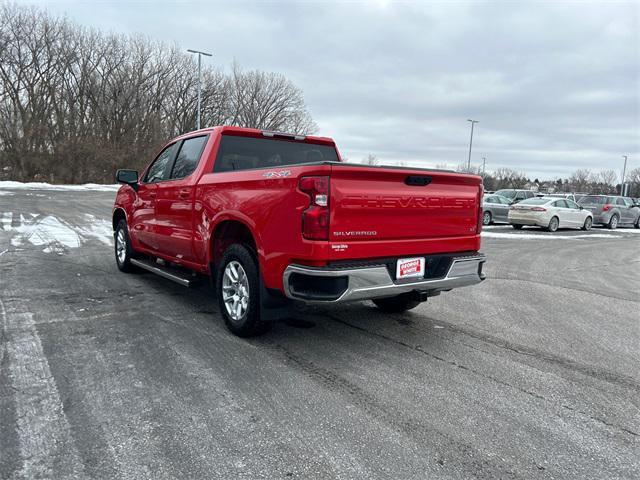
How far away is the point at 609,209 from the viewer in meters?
22.5

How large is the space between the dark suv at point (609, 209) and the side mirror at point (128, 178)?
2203cm

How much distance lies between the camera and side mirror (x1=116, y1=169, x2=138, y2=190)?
22.1 ft

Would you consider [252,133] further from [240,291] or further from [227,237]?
[240,291]

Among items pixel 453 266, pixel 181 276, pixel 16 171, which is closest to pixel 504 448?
pixel 453 266

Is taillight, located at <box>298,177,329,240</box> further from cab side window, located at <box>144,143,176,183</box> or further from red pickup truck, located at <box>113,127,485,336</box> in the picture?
cab side window, located at <box>144,143,176,183</box>

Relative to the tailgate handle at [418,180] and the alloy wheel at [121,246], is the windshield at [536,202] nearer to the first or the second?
the alloy wheel at [121,246]

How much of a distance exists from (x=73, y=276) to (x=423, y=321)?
493cm

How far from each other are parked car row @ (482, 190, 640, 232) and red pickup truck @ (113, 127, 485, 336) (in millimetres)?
12187

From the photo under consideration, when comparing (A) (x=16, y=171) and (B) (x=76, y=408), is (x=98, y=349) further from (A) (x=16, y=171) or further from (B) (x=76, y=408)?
(A) (x=16, y=171)

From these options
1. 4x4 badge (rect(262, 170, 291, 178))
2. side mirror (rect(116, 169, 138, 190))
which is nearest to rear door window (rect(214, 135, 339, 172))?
4x4 badge (rect(262, 170, 291, 178))

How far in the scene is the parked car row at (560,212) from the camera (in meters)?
18.8

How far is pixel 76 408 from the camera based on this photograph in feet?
10.0

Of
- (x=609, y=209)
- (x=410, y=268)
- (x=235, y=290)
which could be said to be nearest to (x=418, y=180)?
(x=410, y=268)

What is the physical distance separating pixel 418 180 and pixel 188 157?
2889mm
